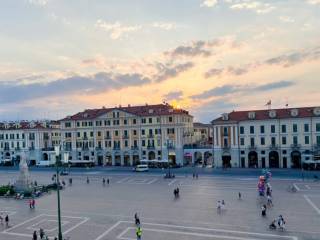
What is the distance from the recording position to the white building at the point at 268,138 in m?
69.7

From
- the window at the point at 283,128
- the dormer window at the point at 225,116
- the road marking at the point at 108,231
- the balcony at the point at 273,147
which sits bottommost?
the road marking at the point at 108,231

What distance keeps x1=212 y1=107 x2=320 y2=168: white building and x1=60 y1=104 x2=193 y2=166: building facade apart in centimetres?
1082

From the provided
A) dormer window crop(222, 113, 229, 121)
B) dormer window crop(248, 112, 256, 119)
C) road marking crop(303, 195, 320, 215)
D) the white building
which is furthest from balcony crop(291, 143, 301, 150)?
road marking crop(303, 195, 320, 215)

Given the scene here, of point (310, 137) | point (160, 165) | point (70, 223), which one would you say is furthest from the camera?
point (160, 165)

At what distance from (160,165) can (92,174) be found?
51.9ft

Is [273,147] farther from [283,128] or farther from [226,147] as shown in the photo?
[226,147]

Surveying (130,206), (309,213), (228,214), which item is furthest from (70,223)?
(309,213)

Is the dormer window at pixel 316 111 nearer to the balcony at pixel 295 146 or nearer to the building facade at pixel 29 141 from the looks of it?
the balcony at pixel 295 146

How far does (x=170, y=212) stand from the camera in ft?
122

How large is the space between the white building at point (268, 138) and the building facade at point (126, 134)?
35.5 feet

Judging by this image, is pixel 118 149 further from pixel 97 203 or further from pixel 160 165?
pixel 97 203

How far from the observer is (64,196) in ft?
159

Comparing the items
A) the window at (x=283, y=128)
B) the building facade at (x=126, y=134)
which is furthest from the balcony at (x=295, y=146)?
the building facade at (x=126, y=134)

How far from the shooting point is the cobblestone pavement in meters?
29.9
